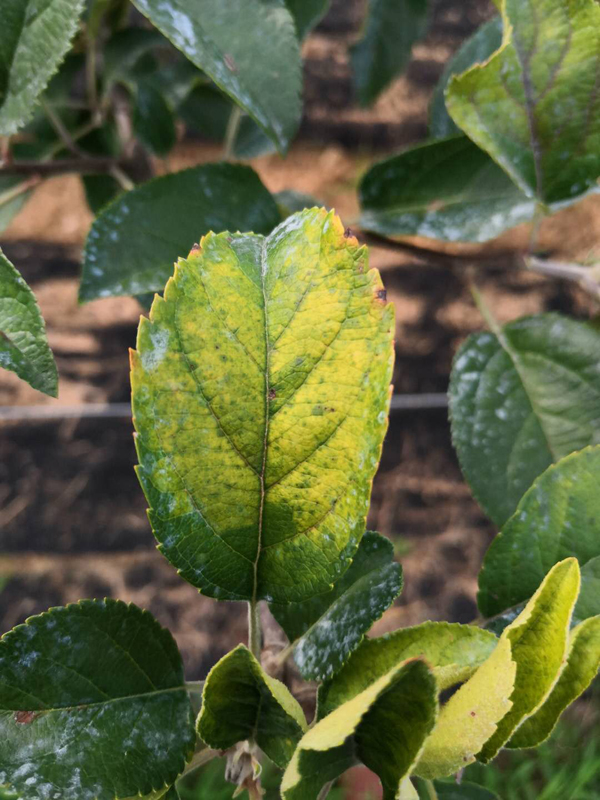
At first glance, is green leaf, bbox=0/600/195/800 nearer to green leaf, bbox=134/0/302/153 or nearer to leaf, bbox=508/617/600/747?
leaf, bbox=508/617/600/747

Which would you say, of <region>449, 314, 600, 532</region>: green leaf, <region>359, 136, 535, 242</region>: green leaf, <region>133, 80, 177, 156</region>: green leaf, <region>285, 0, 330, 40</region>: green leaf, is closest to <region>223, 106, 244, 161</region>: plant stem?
<region>133, 80, 177, 156</region>: green leaf

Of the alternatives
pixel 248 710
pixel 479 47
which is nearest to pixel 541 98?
pixel 479 47

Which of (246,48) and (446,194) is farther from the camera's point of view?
(446,194)

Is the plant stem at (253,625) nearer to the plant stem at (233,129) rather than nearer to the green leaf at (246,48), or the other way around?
the green leaf at (246,48)

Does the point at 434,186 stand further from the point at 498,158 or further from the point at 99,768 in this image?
the point at 99,768

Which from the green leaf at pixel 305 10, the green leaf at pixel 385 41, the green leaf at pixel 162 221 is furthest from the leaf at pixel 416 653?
the green leaf at pixel 385 41

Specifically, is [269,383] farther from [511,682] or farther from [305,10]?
[305,10]

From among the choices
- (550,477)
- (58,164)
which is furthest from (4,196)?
(550,477)
